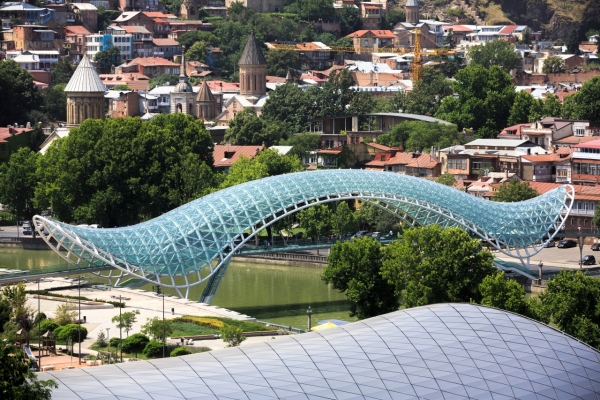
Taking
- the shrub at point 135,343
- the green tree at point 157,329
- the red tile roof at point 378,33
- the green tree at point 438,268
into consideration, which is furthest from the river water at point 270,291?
the red tile roof at point 378,33

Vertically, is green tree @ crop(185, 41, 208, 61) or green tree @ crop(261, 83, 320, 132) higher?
green tree @ crop(185, 41, 208, 61)

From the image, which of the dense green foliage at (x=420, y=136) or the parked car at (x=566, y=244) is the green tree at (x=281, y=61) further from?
the parked car at (x=566, y=244)

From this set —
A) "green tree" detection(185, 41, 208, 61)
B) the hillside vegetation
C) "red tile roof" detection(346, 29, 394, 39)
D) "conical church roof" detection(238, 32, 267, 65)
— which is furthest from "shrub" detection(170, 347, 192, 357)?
the hillside vegetation

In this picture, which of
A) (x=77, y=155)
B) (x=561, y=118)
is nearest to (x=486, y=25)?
(x=561, y=118)

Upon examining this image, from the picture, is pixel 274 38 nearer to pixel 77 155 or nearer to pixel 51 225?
pixel 77 155

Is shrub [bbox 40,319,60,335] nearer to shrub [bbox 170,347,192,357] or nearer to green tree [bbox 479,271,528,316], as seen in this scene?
shrub [bbox 170,347,192,357]

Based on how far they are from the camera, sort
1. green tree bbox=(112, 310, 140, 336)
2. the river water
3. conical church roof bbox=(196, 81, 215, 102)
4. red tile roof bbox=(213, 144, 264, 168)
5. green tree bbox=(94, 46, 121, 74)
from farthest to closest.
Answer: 1. green tree bbox=(94, 46, 121, 74)
2. conical church roof bbox=(196, 81, 215, 102)
3. red tile roof bbox=(213, 144, 264, 168)
4. the river water
5. green tree bbox=(112, 310, 140, 336)

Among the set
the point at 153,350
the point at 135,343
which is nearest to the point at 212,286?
the point at 135,343

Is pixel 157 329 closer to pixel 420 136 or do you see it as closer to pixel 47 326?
pixel 47 326
